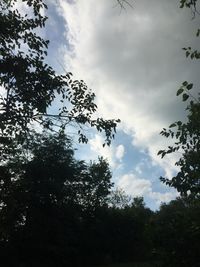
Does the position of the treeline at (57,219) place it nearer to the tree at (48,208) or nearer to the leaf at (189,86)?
the tree at (48,208)

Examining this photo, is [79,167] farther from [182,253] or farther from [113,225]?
[182,253]

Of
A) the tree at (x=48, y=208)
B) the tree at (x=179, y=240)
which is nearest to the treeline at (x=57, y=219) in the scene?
the tree at (x=48, y=208)

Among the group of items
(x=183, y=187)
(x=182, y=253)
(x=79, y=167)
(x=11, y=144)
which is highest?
(x=79, y=167)

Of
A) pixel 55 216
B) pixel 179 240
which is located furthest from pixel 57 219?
pixel 179 240

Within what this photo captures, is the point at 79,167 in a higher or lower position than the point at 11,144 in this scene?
higher

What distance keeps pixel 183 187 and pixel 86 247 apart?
4656 centimetres

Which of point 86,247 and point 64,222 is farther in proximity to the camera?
point 86,247

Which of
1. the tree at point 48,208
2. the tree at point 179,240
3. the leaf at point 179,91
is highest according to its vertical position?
the tree at point 48,208

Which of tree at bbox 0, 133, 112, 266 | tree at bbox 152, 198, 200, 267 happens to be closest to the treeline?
tree at bbox 0, 133, 112, 266

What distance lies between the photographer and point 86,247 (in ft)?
170

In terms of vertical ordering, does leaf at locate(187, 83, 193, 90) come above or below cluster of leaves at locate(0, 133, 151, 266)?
Result: below

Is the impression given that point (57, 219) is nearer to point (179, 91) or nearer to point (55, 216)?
point (55, 216)

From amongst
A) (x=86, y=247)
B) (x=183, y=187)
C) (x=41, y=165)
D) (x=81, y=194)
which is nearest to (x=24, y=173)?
(x=41, y=165)

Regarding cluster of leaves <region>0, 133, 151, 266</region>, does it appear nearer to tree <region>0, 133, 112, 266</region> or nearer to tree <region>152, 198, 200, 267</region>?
tree <region>0, 133, 112, 266</region>
